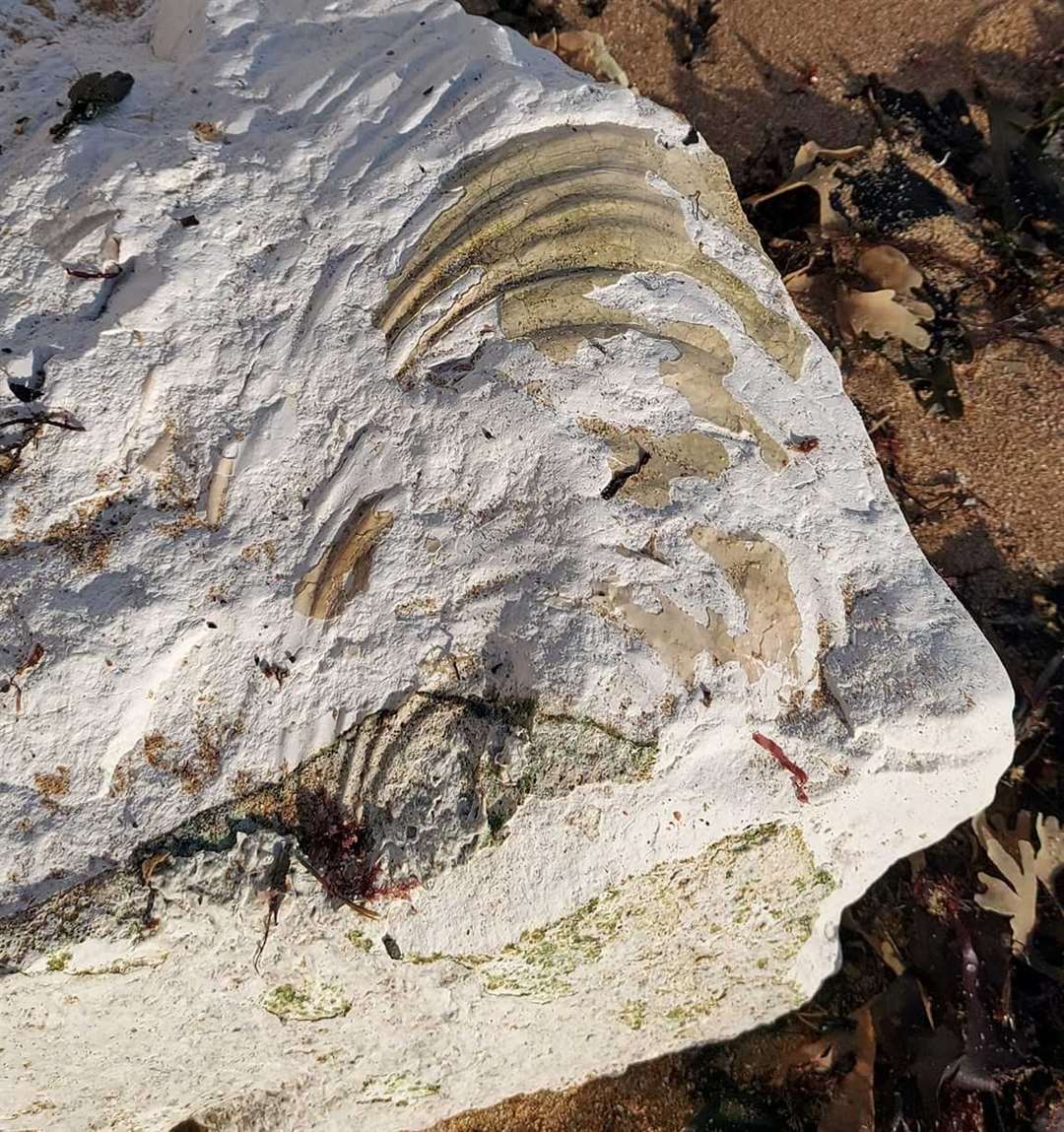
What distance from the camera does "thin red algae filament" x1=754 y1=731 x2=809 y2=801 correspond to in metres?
1.90

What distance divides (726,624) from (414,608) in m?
0.67

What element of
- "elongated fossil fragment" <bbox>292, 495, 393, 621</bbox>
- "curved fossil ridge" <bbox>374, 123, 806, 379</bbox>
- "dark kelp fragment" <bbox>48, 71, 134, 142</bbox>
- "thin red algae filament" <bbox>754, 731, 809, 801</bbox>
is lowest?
"thin red algae filament" <bbox>754, 731, 809, 801</bbox>

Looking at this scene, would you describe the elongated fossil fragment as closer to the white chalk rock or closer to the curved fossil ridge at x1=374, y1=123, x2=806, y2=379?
the white chalk rock

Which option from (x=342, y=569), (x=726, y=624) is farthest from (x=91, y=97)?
(x=726, y=624)

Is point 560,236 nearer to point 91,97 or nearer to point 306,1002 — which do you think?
point 91,97

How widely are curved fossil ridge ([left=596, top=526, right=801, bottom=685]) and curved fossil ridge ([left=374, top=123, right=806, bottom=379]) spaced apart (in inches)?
21.7

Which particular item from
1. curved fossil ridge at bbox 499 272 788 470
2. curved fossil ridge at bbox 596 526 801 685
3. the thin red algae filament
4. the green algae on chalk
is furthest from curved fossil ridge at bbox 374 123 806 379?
the green algae on chalk

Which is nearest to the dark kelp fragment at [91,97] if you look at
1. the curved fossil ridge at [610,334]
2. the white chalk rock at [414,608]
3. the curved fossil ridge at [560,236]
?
the white chalk rock at [414,608]

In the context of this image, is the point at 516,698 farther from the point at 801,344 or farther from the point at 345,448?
the point at 801,344

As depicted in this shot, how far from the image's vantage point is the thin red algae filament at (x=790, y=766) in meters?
1.90

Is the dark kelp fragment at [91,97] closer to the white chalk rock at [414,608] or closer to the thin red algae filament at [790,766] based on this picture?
the white chalk rock at [414,608]

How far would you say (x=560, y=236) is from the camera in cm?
212

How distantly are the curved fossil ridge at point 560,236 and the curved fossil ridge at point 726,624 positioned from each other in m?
0.55

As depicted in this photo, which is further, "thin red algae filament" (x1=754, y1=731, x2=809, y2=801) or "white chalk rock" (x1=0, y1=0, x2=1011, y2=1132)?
"thin red algae filament" (x1=754, y1=731, x2=809, y2=801)
